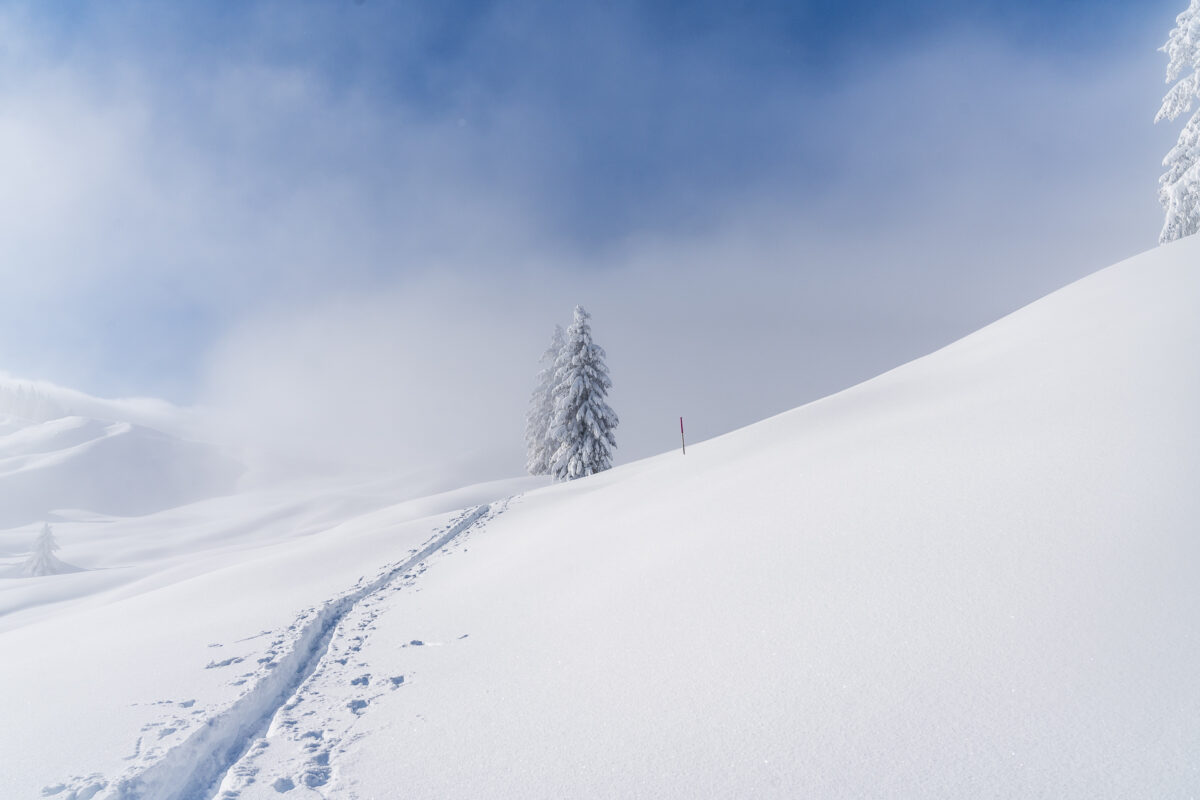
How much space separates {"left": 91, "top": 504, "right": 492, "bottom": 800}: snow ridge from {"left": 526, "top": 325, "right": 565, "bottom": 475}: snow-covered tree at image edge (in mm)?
24653

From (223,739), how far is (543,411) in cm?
2783

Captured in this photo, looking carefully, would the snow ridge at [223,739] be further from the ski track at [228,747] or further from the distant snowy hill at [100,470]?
→ the distant snowy hill at [100,470]

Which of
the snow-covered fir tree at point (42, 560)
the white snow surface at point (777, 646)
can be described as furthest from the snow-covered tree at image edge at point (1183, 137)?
the snow-covered fir tree at point (42, 560)

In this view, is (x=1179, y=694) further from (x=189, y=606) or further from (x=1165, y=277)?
(x=189, y=606)

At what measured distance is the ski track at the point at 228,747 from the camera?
351cm

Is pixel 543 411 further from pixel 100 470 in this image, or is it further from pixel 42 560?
pixel 100 470

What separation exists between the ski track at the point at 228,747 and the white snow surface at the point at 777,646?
0.02 meters

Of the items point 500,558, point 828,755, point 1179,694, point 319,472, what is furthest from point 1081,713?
point 319,472

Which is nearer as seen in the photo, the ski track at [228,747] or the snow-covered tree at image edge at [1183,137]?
the ski track at [228,747]

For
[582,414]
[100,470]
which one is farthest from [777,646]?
[100,470]

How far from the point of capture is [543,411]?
31.9 meters

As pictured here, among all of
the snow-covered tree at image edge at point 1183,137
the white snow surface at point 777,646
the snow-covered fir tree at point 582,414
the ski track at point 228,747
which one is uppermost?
the snow-covered tree at image edge at point 1183,137

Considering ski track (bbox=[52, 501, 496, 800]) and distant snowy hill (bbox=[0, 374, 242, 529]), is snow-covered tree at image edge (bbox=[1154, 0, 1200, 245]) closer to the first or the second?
ski track (bbox=[52, 501, 496, 800])

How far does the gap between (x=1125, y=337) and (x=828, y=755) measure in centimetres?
785
